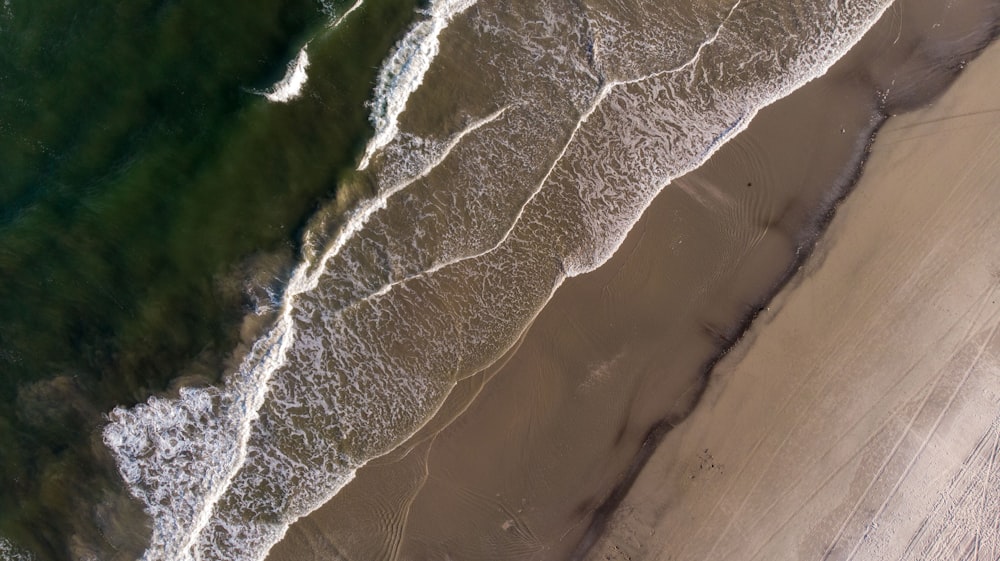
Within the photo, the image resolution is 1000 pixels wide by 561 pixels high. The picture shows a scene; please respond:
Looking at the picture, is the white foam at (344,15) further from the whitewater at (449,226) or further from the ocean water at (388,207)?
the whitewater at (449,226)

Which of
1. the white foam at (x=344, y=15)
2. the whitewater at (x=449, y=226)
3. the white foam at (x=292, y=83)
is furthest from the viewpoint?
the white foam at (x=344, y=15)

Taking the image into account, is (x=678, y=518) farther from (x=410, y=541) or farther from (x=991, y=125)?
(x=991, y=125)

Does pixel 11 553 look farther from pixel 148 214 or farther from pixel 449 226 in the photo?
pixel 449 226

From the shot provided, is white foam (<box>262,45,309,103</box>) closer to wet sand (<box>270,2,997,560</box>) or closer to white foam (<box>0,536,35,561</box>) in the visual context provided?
wet sand (<box>270,2,997,560</box>)

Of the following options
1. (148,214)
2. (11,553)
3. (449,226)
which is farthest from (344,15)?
(11,553)

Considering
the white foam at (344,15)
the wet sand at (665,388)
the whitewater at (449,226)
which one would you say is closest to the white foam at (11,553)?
the whitewater at (449,226)

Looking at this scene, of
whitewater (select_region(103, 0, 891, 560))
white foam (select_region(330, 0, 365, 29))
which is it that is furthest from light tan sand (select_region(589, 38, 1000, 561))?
white foam (select_region(330, 0, 365, 29))
